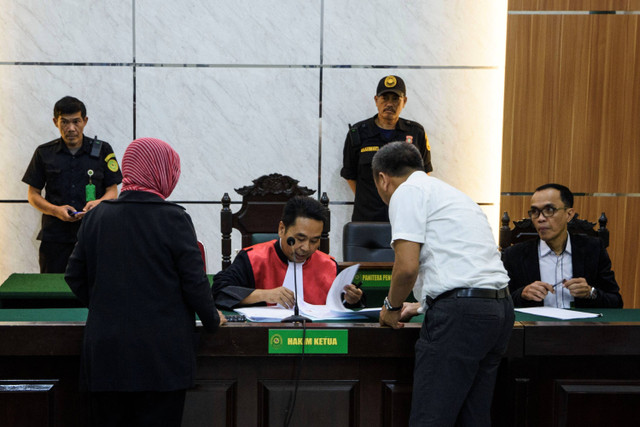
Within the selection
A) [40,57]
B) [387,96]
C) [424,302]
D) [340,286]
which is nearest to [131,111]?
[40,57]

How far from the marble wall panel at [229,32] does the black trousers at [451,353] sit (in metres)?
3.38

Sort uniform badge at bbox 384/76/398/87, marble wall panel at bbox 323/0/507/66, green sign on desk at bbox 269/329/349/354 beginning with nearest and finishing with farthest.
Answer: green sign on desk at bbox 269/329/349/354
uniform badge at bbox 384/76/398/87
marble wall panel at bbox 323/0/507/66

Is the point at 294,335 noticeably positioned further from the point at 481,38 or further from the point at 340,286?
the point at 481,38

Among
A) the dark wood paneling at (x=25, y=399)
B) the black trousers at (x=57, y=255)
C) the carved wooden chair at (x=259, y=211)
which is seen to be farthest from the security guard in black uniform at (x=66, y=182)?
the dark wood paneling at (x=25, y=399)

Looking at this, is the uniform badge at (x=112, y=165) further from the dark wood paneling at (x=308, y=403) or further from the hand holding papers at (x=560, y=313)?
the hand holding papers at (x=560, y=313)

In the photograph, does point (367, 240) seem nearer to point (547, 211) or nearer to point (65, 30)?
point (547, 211)

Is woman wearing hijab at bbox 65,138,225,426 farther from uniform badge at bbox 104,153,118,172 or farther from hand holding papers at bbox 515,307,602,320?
uniform badge at bbox 104,153,118,172

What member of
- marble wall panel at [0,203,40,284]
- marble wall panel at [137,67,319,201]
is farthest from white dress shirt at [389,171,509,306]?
marble wall panel at [0,203,40,284]

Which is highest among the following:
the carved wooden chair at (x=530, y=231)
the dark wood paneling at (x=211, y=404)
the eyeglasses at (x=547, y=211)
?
the eyeglasses at (x=547, y=211)

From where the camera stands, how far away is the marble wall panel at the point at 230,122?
15.9 ft

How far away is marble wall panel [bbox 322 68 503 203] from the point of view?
4.91m

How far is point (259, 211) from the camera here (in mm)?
3781

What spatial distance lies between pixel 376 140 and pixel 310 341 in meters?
2.79

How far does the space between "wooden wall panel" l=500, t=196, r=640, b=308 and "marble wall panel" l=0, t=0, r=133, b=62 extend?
121 inches
